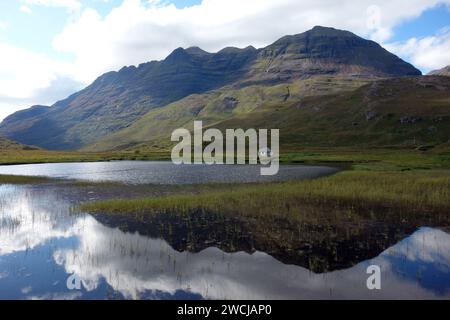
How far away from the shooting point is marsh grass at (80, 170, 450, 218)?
3675cm

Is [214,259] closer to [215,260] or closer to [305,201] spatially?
[215,260]

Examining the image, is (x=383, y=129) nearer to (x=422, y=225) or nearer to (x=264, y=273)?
(x=422, y=225)

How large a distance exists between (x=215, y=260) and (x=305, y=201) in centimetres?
2099

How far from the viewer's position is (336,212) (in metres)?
34.9

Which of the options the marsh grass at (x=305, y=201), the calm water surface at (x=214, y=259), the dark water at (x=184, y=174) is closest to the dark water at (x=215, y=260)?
the calm water surface at (x=214, y=259)

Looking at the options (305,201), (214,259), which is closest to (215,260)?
(214,259)

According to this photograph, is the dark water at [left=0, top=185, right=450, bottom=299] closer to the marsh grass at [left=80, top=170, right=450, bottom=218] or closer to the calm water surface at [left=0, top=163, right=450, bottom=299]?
the calm water surface at [left=0, top=163, right=450, bottom=299]

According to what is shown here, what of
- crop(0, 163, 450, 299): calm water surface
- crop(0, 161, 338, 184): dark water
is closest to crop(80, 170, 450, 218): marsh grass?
crop(0, 163, 450, 299): calm water surface

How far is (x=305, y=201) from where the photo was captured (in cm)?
4106

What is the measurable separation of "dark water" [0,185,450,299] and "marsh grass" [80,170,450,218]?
4882mm

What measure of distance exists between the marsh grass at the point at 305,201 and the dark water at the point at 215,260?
488 cm
